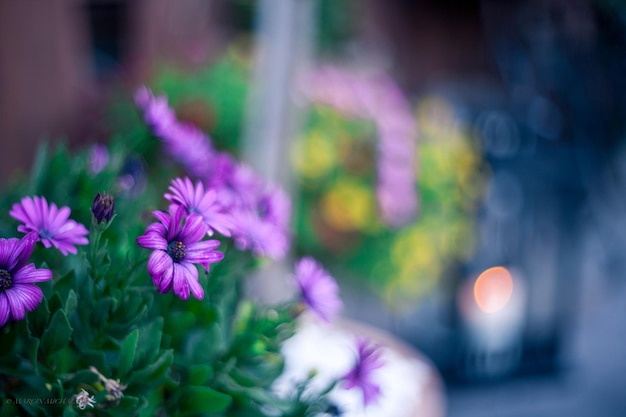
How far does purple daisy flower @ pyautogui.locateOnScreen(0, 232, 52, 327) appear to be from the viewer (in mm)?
490

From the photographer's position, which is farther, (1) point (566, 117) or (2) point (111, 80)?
(1) point (566, 117)

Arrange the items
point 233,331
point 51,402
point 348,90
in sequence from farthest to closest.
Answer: point 348,90 < point 233,331 < point 51,402

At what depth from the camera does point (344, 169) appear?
2.01 m

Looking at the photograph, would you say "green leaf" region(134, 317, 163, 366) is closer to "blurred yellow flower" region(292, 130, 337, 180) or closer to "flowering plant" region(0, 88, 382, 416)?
"flowering plant" region(0, 88, 382, 416)

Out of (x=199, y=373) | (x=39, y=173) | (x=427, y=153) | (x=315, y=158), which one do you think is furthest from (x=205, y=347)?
(x=427, y=153)

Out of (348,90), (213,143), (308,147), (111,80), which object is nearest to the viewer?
(308,147)

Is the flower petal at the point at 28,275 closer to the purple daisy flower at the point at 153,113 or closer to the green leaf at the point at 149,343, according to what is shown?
the green leaf at the point at 149,343

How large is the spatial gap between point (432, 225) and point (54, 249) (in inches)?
66.9

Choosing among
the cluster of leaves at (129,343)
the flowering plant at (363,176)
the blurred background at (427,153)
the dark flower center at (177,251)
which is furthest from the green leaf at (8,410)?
the flowering plant at (363,176)

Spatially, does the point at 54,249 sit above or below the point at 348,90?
above

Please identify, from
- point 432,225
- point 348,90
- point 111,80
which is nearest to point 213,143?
point 348,90

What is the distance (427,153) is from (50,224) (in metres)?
1.83

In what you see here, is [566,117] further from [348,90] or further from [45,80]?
[45,80]

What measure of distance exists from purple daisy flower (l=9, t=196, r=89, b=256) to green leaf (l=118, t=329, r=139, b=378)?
0.09 metres
